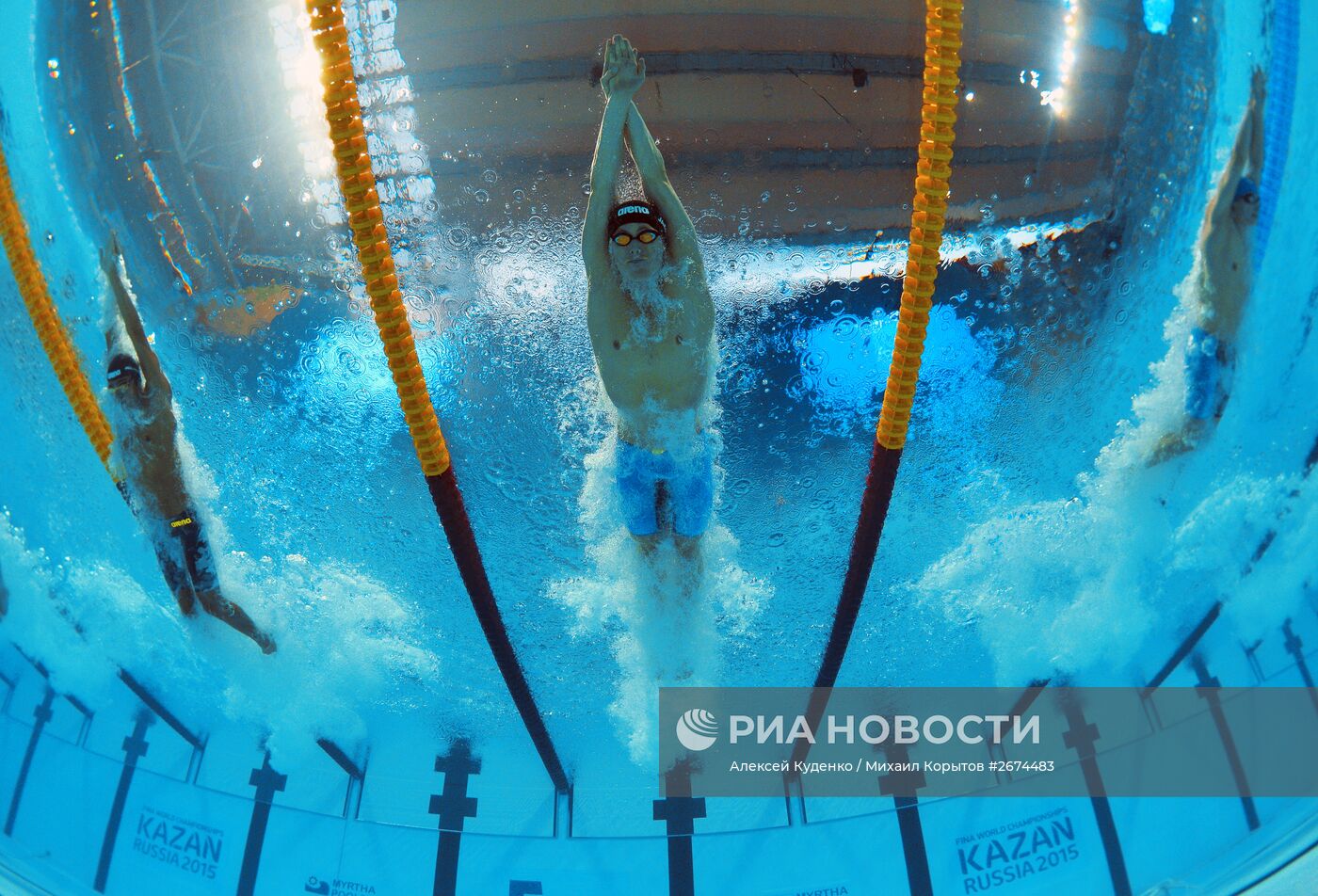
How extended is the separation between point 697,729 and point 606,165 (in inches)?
62.3

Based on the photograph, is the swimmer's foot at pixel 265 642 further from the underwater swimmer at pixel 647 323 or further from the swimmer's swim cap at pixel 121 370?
the underwater swimmer at pixel 647 323

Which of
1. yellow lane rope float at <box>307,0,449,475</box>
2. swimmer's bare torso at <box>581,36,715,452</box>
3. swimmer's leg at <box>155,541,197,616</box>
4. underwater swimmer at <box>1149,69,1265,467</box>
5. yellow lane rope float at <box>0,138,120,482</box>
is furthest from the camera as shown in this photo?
swimmer's leg at <box>155,541,197,616</box>

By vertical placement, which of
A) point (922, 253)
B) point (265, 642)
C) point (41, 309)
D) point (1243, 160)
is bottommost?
point (265, 642)

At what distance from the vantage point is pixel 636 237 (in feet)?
5.48

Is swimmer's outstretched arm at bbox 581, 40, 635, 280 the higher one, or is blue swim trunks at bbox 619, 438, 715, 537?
swimmer's outstretched arm at bbox 581, 40, 635, 280

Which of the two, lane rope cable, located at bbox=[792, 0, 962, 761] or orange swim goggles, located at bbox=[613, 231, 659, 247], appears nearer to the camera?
lane rope cable, located at bbox=[792, 0, 962, 761]

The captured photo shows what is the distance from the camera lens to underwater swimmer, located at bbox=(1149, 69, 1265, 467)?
1.92m

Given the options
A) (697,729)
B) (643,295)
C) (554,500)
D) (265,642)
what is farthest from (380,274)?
(697,729)

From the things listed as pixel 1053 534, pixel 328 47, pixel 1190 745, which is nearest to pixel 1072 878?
pixel 1190 745

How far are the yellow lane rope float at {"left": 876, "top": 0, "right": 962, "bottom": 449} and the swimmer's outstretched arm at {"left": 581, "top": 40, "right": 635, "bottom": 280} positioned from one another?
19.0 inches

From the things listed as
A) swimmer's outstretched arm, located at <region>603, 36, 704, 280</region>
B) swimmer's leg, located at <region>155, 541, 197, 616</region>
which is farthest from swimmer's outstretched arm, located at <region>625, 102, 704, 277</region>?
swimmer's leg, located at <region>155, 541, 197, 616</region>

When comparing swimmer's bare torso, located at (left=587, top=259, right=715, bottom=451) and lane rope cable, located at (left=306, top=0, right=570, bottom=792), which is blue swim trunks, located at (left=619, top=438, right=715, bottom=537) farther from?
lane rope cable, located at (left=306, top=0, right=570, bottom=792)

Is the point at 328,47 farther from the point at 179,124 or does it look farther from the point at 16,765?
the point at 16,765

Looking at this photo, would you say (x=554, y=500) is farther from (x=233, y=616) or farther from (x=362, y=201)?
(x=362, y=201)
